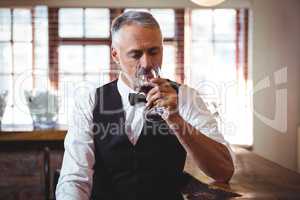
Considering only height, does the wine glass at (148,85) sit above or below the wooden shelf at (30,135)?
above

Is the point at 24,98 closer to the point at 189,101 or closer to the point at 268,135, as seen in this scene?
the point at 268,135

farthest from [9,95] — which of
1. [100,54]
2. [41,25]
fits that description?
[100,54]

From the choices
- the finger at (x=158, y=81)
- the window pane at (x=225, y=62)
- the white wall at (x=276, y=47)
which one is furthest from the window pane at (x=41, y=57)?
the finger at (x=158, y=81)

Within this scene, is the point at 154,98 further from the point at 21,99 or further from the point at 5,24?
the point at 5,24

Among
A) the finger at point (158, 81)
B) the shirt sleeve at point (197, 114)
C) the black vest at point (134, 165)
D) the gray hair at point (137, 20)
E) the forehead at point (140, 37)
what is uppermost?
the gray hair at point (137, 20)

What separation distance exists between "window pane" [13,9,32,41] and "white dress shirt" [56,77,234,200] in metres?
3.45

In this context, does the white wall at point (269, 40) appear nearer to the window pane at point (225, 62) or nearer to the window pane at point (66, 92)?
the window pane at point (225, 62)

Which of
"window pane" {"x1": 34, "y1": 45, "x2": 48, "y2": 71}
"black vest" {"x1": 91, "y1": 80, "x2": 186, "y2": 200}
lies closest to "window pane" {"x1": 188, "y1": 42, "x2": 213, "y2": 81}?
"window pane" {"x1": 34, "y1": 45, "x2": 48, "y2": 71}

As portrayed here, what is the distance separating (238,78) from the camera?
486 centimetres

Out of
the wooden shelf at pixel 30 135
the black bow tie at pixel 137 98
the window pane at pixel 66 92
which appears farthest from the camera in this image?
the window pane at pixel 66 92

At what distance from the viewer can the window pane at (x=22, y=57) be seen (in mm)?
4785

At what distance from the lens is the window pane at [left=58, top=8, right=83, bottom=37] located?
4785 mm

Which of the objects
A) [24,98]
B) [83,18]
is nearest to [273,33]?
[83,18]

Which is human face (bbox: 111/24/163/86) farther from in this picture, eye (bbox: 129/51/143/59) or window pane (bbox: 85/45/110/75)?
window pane (bbox: 85/45/110/75)
